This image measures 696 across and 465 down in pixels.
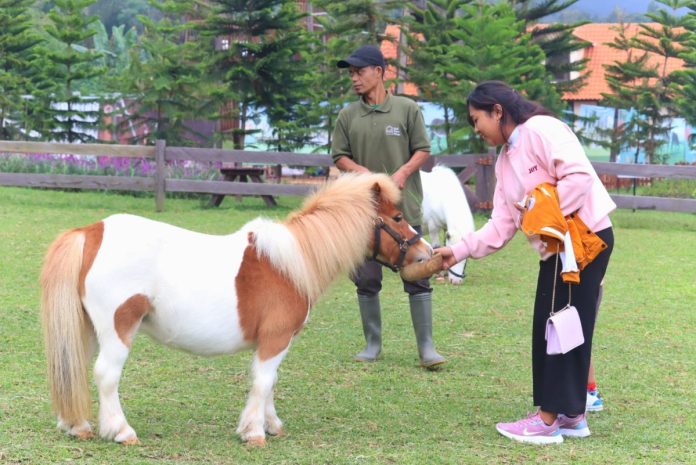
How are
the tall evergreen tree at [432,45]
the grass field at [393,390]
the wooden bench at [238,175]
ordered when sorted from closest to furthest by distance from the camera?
the grass field at [393,390] < the wooden bench at [238,175] < the tall evergreen tree at [432,45]

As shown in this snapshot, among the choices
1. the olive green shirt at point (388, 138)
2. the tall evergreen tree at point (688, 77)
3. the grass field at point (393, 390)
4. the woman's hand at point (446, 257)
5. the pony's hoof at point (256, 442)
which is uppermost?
the tall evergreen tree at point (688, 77)

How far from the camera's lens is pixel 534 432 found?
4.27m

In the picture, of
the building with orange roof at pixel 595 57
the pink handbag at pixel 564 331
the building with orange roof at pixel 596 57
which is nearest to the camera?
the pink handbag at pixel 564 331

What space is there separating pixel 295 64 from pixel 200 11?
93.5 inches

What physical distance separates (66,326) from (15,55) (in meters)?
18.7

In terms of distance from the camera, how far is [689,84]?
1945cm

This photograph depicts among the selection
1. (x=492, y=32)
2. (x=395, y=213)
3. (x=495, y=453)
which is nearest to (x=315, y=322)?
(x=395, y=213)

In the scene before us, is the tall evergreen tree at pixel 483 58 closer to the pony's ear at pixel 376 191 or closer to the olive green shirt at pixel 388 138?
the olive green shirt at pixel 388 138

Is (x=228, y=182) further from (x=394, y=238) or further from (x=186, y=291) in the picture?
(x=186, y=291)

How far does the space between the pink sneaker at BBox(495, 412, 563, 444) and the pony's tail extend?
208 centimetres

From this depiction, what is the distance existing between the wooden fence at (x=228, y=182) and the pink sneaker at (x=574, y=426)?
9809mm

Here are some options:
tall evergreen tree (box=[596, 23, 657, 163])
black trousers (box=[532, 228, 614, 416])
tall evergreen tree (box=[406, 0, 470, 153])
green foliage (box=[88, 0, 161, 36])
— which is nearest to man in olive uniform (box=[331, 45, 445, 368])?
black trousers (box=[532, 228, 614, 416])

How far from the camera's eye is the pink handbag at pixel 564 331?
161 inches

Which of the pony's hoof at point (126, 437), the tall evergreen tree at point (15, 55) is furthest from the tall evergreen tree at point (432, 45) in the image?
the pony's hoof at point (126, 437)
